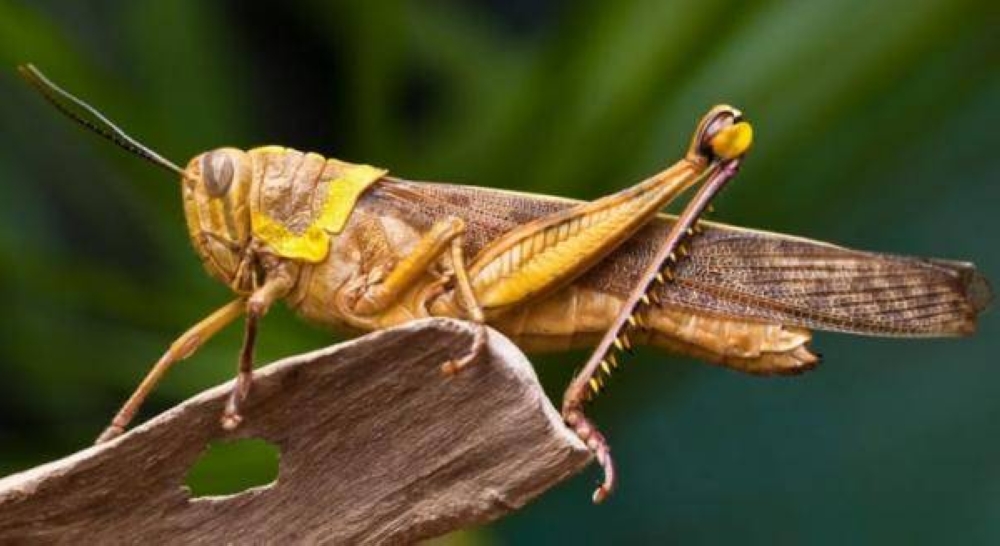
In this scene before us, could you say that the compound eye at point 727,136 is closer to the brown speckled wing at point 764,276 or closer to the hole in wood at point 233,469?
the brown speckled wing at point 764,276

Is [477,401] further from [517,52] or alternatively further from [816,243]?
[517,52]

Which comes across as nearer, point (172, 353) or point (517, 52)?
point (172, 353)

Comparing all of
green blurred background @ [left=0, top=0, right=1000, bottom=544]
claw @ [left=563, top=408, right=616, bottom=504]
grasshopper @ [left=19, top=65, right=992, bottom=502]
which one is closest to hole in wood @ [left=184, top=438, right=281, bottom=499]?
green blurred background @ [left=0, top=0, right=1000, bottom=544]

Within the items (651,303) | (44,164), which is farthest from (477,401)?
(44,164)

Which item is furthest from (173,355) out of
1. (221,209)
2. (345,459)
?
(345,459)

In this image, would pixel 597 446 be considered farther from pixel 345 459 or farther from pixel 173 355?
pixel 173 355

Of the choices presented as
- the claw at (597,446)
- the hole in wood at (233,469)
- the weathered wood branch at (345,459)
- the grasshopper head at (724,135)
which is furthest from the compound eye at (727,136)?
the hole in wood at (233,469)

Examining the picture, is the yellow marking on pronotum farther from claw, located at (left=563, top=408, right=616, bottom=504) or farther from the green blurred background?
the green blurred background
